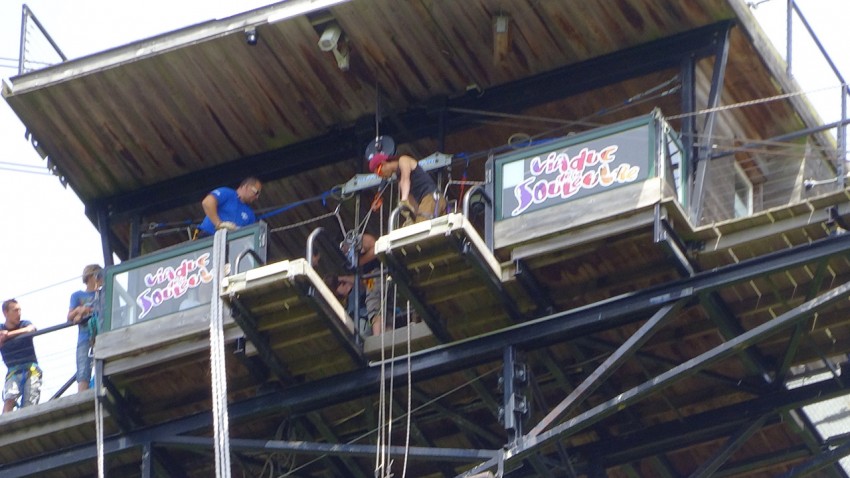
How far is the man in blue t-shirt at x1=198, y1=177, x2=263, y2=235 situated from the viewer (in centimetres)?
2681

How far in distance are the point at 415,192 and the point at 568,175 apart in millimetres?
1959

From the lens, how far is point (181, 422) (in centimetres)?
2673

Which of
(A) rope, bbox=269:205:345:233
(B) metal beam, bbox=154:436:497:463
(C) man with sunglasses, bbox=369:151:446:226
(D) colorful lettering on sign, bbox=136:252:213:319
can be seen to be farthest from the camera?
(A) rope, bbox=269:205:345:233

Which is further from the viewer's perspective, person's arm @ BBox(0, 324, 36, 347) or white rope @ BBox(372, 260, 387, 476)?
person's arm @ BBox(0, 324, 36, 347)

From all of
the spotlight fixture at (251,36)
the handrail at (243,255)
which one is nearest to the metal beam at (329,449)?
the handrail at (243,255)

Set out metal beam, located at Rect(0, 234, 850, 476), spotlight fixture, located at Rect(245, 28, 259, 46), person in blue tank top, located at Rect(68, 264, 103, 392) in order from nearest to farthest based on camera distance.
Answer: metal beam, located at Rect(0, 234, 850, 476) → spotlight fixture, located at Rect(245, 28, 259, 46) → person in blue tank top, located at Rect(68, 264, 103, 392)

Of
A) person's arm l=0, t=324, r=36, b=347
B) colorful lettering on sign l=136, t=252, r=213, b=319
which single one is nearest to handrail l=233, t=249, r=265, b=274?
colorful lettering on sign l=136, t=252, r=213, b=319

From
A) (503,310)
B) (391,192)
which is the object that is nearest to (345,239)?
(391,192)

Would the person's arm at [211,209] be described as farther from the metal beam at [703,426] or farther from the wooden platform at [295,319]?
the metal beam at [703,426]

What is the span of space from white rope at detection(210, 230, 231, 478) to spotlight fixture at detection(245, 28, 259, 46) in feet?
7.84

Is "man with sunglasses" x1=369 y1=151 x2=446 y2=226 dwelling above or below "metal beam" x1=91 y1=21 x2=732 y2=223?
below

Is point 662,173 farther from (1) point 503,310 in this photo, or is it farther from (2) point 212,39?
(2) point 212,39

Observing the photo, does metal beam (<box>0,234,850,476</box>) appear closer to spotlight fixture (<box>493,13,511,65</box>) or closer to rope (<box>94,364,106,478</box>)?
rope (<box>94,364,106,478</box>)

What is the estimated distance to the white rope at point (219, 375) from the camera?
80.2ft
